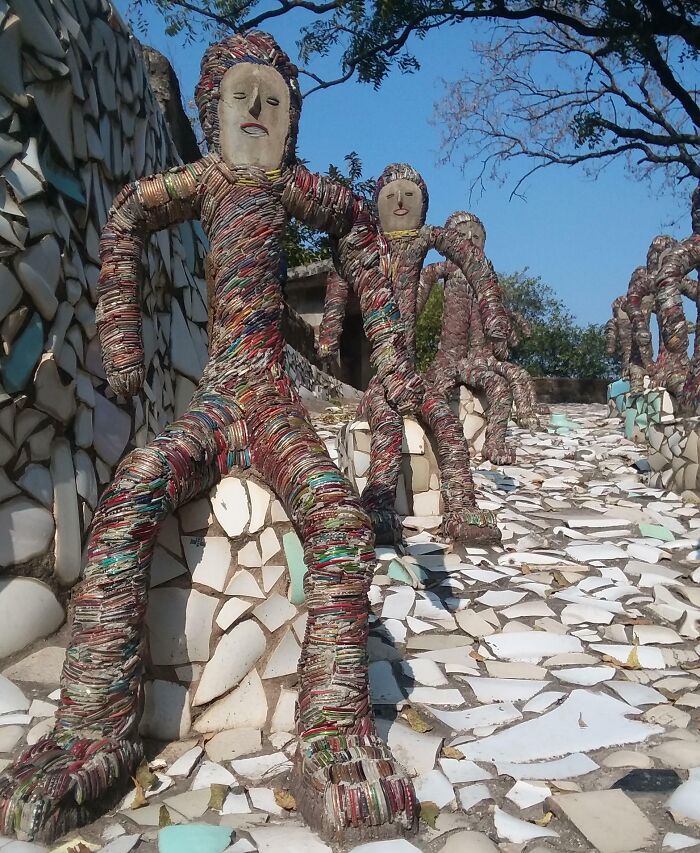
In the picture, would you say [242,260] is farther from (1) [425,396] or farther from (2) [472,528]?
(2) [472,528]

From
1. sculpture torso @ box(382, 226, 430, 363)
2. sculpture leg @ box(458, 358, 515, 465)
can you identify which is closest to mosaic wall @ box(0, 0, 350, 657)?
sculpture torso @ box(382, 226, 430, 363)

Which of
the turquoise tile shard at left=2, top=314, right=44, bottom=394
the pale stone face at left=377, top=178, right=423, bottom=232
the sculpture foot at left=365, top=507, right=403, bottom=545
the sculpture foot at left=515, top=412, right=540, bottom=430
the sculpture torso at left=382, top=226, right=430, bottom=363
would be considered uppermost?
the pale stone face at left=377, top=178, right=423, bottom=232

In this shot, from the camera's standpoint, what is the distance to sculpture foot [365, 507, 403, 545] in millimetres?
4312

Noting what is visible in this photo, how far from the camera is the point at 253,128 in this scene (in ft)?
8.16

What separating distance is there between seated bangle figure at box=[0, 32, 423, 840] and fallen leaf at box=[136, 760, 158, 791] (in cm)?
4

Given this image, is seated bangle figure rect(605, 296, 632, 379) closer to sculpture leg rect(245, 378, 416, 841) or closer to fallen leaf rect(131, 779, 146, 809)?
sculpture leg rect(245, 378, 416, 841)

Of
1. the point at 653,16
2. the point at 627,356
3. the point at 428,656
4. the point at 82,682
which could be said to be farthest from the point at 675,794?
the point at 627,356

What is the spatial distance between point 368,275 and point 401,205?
2387mm

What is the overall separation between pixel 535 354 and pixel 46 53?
839 inches

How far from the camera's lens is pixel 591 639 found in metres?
3.31

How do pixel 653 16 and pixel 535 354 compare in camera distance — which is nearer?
pixel 653 16

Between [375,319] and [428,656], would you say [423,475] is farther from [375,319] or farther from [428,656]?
[375,319]

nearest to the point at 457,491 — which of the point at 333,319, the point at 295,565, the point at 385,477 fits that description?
the point at 385,477

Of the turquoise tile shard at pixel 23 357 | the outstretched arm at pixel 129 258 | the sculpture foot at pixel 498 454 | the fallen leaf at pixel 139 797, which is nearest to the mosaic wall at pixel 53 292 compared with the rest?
the turquoise tile shard at pixel 23 357
